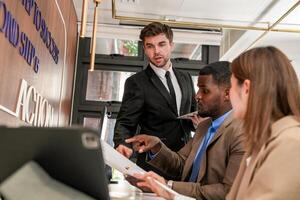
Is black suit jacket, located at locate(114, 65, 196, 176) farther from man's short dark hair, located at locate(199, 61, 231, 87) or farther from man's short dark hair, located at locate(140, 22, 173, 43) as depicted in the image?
man's short dark hair, located at locate(199, 61, 231, 87)

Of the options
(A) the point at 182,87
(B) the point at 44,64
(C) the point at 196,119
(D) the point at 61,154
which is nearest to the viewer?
(D) the point at 61,154

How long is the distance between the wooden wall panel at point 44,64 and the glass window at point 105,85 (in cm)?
42

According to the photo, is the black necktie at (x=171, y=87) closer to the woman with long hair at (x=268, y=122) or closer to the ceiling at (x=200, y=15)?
the woman with long hair at (x=268, y=122)

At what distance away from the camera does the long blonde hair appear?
41.6 inches

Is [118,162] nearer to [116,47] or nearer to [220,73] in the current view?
[220,73]

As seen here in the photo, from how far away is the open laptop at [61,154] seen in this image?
460 millimetres

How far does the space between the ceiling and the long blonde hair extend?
9.12ft

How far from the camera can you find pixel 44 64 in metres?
2.61

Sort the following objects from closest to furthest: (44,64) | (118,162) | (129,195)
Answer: (118,162)
(129,195)
(44,64)

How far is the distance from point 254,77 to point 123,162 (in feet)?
1.88

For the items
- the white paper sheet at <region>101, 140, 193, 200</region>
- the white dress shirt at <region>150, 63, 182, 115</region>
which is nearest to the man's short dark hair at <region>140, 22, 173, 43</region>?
the white dress shirt at <region>150, 63, 182, 115</region>

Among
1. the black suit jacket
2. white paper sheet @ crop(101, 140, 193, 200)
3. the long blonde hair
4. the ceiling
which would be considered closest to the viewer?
the long blonde hair

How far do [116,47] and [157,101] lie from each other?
8.78 ft

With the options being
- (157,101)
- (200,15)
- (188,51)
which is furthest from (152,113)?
(188,51)
